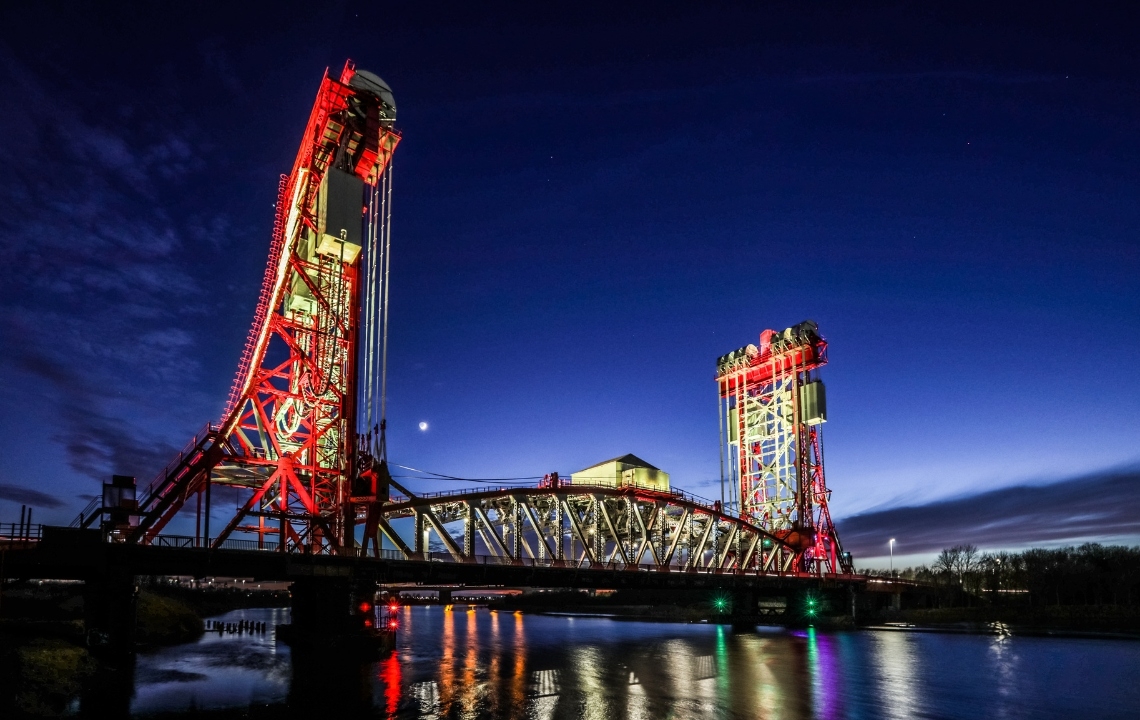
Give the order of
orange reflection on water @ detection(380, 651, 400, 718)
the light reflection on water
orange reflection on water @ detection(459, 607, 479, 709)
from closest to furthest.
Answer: orange reflection on water @ detection(380, 651, 400, 718) → the light reflection on water → orange reflection on water @ detection(459, 607, 479, 709)

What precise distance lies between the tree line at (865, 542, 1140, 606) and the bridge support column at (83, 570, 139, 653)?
9757 cm

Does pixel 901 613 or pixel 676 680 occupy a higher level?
pixel 676 680

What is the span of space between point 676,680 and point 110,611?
103ft

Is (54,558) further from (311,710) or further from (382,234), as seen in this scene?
(382,234)

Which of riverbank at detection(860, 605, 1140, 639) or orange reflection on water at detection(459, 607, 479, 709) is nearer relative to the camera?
orange reflection on water at detection(459, 607, 479, 709)

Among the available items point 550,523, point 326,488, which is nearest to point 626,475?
point 550,523

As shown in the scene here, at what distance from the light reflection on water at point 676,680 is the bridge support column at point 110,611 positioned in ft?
9.08

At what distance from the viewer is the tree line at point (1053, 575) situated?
314 feet

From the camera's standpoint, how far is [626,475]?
8819cm

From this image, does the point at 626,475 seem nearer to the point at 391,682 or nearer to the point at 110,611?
the point at 391,682

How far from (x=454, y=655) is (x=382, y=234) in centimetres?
3399

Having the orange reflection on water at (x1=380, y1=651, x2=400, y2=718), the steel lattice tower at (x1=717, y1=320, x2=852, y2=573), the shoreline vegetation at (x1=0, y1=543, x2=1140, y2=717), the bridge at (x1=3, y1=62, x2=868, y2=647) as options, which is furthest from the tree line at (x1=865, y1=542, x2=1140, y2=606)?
the orange reflection on water at (x1=380, y1=651, x2=400, y2=718)

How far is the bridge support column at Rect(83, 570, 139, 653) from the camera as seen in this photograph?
41.1 meters

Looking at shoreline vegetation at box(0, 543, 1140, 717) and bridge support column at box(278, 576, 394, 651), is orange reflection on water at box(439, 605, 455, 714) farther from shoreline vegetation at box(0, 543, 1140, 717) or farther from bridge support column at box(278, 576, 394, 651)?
shoreline vegetation at box(0, 543, 1140, 717)
